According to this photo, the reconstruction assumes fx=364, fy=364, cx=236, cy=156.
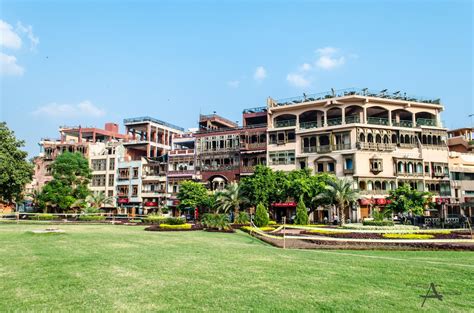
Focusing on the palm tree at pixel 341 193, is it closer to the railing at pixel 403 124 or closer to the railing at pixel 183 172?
the railing at pixel 403 124

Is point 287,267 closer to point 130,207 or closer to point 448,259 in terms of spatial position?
point 448,259

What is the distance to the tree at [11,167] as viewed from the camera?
41.9m

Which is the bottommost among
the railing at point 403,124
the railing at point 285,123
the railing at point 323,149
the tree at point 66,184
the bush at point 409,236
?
the bush at point 409,236

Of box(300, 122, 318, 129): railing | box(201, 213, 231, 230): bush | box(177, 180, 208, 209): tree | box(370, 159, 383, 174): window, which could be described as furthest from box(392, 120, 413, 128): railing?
box(201, 213, 231, 230): bush

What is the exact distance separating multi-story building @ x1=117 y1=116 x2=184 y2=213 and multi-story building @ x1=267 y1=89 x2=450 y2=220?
24.4 metres

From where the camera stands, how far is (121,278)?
32.2ft

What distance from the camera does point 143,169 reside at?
229ft

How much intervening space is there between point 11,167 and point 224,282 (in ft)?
138

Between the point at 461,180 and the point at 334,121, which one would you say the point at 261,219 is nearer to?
the point at 334,121

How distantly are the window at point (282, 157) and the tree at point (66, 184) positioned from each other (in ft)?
99.0

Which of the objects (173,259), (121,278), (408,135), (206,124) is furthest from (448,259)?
(206,124)

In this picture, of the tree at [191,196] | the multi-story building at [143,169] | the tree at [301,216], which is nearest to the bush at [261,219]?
the tree at [301,216]

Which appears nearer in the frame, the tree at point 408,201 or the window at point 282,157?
the tree at point 408,201

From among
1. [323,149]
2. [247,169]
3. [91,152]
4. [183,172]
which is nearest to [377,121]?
[323,149]
